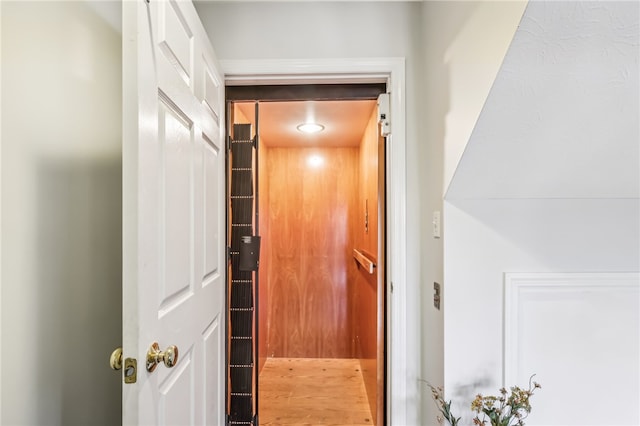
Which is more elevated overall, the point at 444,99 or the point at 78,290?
the point at 444,99

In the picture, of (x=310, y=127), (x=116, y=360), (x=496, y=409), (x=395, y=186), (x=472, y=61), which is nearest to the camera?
(x=116, y=360)

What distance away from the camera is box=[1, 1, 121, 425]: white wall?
70 cm

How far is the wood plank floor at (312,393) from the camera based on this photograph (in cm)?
210

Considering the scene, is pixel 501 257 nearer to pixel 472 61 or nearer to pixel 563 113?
pixel 563 113

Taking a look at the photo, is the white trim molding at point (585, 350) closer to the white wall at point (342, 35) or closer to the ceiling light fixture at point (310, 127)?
the white wall at point (342, 35)

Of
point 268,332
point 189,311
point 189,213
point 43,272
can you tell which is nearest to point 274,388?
point 268,332

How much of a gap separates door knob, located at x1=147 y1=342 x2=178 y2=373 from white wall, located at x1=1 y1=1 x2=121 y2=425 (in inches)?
9.8

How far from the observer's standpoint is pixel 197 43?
3.76 ft

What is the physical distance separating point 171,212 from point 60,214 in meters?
0.25

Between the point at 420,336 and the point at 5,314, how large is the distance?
1440mm

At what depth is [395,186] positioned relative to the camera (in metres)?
1.52

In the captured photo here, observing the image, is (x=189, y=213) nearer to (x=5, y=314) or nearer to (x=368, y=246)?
(x=5, y=314)

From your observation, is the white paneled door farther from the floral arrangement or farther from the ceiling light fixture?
the ceiling light fixture

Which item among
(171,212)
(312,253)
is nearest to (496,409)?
(171,212)
